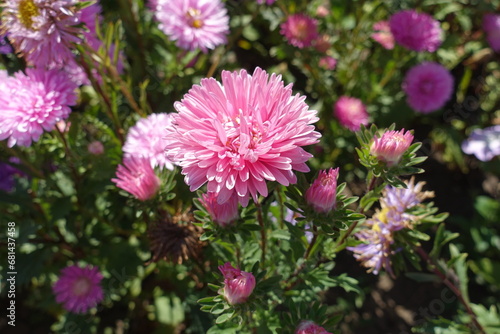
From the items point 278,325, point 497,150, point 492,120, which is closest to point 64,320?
point 278,325

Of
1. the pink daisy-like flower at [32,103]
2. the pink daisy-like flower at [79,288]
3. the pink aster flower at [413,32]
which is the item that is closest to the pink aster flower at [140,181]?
the pink daisy-like flower at [32,103]

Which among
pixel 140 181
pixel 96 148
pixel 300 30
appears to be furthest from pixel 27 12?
pixel 300 30

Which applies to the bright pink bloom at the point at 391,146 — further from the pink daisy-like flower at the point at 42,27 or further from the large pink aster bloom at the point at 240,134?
the pink daisy-like flower at the point at 42,27

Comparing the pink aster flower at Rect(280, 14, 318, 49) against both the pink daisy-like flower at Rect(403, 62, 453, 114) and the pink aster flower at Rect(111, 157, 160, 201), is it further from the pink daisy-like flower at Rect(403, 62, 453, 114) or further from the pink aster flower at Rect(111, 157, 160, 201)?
the pink aster flower at Rect(111, 157, 160, 201)

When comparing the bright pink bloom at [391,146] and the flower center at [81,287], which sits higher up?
the bright pink bloom at [391,146]

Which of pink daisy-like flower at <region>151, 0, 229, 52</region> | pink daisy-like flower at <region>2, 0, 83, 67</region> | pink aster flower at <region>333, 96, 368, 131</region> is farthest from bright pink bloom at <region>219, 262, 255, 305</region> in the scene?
→ pink aster flower at <region>333, 96, 368, 131</region>

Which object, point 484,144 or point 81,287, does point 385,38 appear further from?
point 81,287

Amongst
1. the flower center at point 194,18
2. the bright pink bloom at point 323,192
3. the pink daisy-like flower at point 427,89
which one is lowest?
the pink daisy-like flower at point 427,89
